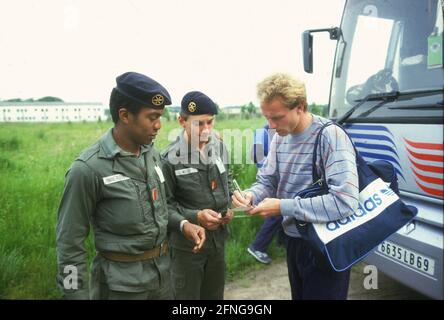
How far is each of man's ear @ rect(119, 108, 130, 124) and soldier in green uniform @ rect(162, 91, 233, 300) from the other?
572 millimetres

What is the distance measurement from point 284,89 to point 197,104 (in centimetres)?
67

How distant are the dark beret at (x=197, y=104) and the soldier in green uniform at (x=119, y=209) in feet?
1.55

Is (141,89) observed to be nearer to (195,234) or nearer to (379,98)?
(195,234)

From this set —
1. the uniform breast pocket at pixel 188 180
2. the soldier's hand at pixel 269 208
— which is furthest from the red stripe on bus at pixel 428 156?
the uniform breast pocket at pixel 188 180

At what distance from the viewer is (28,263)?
8.99 ft

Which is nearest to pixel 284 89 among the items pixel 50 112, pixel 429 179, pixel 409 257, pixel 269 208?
pixel 269 208

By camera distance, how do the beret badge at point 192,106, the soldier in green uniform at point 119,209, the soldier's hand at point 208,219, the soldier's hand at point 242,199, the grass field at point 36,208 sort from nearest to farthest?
1. the soldier in green uniform at point 119,209
2. the soldier's hand at point 242,199
3. the soldier's hand at point 208,219
4. the beret badge at point 192,106
5. the grass field at point 36,208

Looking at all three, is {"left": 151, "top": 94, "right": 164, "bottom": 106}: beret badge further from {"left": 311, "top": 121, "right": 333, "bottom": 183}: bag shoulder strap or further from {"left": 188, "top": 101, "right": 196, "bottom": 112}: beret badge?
{"left": 311, "top": 121, "right": 333, "bottom": 183}: bag shoulder strap

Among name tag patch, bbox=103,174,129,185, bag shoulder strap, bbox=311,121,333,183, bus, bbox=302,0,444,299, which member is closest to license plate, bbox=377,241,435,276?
bus, bbox=302,0,444,299

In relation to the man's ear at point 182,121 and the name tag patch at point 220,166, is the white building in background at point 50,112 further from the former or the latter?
the name tag patch at point 220,166

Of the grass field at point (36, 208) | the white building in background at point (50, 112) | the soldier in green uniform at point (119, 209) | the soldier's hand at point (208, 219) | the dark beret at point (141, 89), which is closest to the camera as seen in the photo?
the soldier in green uniform at point (119, 209)

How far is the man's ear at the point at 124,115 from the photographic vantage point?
5.27ft

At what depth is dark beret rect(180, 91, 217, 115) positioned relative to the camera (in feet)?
7.04
